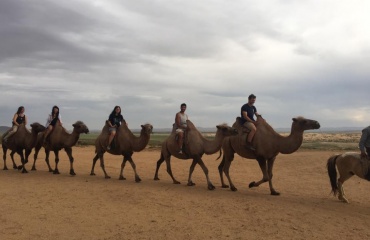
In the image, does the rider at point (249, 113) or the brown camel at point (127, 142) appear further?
the brown camel at point (127, 142)

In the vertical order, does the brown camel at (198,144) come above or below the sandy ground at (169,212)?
above

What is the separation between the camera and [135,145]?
45.0ft

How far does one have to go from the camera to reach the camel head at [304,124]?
10711 mm

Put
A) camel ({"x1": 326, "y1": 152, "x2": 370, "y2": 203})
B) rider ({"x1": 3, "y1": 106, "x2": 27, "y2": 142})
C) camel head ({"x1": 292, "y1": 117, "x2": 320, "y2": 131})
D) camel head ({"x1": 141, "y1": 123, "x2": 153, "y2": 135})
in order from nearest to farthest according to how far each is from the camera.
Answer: camel ({"x1": 326, "y1": 152, "x2": 370, "y2": 203}) < camel head ({"x1": 292, "y1": 117, "x2": 320, "y2": 131}) < camel head ({"x1": 141, "y1": 123, "x2": 153, "y2": 135}) < rider ({"x1": 3, "y1": 106, "x2": 27, "y2": 142})

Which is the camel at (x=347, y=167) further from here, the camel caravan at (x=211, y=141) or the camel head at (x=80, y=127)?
the camel head at (x=80, y=127)

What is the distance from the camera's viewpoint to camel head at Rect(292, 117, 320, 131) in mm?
10711

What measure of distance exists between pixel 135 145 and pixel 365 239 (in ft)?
29.4

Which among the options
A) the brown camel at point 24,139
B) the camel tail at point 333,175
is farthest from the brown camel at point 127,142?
the camel tail at point 333,175

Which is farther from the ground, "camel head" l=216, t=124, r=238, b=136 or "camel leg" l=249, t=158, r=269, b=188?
"camel head" l=216, t=124, r=238, b=136

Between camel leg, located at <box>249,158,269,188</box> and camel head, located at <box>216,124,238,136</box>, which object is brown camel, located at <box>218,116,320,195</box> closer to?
camel leg, located at <box>249,158,269,188</box>

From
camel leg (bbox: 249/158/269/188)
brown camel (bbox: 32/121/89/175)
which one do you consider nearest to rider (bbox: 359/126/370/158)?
camel leg (bbox: 249/158/269/188)

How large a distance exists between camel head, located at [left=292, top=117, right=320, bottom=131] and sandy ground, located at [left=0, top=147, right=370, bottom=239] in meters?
2.22

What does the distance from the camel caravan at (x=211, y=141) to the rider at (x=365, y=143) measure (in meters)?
0.02

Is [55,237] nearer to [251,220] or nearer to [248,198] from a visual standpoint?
[251,220]
